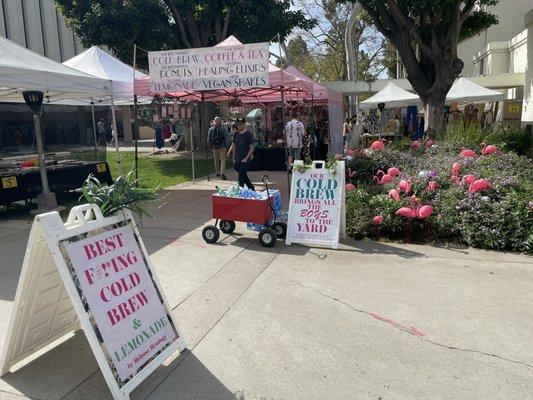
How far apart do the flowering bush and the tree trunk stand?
471 centimetres

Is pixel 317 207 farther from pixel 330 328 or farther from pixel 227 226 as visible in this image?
pixel 330 328

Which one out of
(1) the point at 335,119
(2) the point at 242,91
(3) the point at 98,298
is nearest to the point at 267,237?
(3) the point at 98,298

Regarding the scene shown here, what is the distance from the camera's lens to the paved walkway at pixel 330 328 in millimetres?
3119

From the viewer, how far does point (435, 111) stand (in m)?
12.6

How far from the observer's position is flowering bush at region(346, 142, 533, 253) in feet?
19.7

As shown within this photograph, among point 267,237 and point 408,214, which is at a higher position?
point 408,214

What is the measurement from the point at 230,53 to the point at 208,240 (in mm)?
3693

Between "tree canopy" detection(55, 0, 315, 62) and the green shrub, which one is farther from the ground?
"tree canopy" detection(55, 0, 315, 62)

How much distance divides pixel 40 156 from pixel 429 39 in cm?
1038

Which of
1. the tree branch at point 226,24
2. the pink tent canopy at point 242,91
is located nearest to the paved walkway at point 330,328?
the pink tent canopy at point 242,91

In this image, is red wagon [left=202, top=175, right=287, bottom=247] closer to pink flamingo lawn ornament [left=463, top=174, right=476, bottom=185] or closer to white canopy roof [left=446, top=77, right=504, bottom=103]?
pink flamingo lawn ornament [left=463, top=174, right=476, bottom=185]

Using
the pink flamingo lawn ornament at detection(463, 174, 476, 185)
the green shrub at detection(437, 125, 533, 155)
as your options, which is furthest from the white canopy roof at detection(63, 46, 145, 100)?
the pink flamingo lawn ornament at detection(463, 174, 476, 185)

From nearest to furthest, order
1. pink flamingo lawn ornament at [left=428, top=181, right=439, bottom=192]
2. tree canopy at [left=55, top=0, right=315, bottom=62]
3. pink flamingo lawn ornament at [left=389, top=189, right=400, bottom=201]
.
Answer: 1. pink flamingo lawn ornament at [left=389, top=189, right=400, bottom=201]
2. pink flamingo lawn ornament at [left=428, top=181, right=439, bottom=192]
3. tree canopy at [left=55, top=0, right=315, bottom=62]

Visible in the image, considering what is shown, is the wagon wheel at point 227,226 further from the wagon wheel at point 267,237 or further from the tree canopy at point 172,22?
the tree canopy at point 172,22
